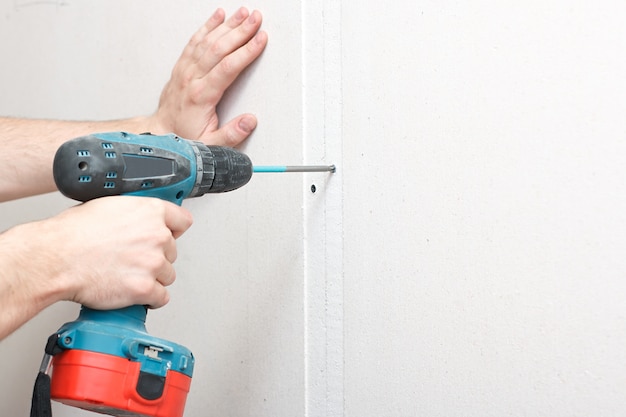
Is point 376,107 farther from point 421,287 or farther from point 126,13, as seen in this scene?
point 126,13

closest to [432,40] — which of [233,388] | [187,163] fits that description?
[187,163]

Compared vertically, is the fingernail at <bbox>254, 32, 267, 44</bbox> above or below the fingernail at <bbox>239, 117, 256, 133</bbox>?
above

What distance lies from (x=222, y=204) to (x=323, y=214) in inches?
8.6

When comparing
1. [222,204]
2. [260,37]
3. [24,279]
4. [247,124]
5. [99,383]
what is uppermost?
[260,37]

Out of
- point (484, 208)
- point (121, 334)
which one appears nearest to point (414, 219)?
point (484, 208)

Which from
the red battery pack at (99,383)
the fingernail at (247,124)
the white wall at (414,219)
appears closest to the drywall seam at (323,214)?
the white wall at (414,219)

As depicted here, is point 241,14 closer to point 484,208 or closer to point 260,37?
point 260,37

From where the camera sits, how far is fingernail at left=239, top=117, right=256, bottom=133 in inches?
40.3

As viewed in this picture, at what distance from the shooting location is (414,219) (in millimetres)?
836

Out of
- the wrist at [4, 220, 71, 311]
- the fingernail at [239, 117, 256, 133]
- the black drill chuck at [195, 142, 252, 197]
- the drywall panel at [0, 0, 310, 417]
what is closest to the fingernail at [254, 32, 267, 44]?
the drywall panel at [0, 0, 310, 417]

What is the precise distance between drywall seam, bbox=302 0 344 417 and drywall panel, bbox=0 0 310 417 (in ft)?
0.05

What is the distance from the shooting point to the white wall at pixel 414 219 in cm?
67

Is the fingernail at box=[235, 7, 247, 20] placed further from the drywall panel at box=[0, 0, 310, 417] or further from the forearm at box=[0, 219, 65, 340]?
the forearm at box=[0, 219, 65, 340]

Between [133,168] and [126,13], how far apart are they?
0.60 meters
